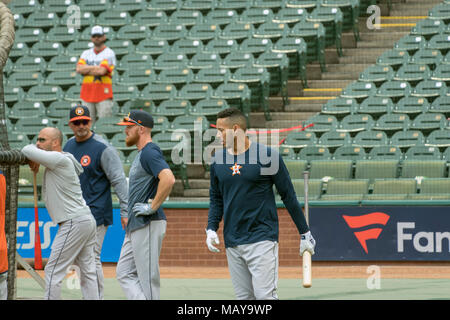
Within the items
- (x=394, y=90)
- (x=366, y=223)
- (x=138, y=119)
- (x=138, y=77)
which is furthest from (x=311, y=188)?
(x=138, y=77)

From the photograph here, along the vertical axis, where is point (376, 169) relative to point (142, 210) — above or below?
below

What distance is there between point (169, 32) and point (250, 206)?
1282cm

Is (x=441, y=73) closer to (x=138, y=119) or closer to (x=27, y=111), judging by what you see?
(x=27, y=111)

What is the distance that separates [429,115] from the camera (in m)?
14.0

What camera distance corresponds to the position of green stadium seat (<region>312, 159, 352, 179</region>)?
41.6 ft

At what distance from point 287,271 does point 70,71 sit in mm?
8061

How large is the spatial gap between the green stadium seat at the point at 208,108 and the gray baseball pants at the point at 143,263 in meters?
8.02

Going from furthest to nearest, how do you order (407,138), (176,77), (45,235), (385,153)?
(176,77), (407,138), (385,153), (45,235)

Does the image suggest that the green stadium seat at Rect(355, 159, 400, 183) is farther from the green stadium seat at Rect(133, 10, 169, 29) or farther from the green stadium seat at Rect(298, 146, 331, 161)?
the green stadium seat at Rect(133, 10, 169, 29)

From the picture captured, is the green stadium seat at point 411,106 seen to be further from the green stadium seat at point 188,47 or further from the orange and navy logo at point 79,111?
the orange and navy logo at point 79,111

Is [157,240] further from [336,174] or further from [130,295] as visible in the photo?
[336,174]

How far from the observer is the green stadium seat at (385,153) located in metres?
12.9

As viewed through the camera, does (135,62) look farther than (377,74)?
Yes

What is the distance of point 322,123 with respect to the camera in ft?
47.5
